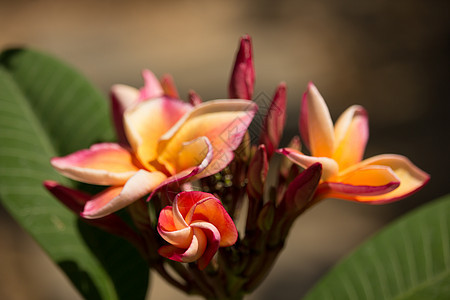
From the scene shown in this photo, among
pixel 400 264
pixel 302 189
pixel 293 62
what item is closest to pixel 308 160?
pixel 302 189

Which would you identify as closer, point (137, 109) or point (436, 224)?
point (137, 109)

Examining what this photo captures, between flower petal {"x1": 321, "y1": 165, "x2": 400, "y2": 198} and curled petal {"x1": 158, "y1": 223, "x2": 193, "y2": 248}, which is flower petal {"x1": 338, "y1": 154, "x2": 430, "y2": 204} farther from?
curled petal {"x1": 158, "y1": 223, "x2": 193, "y2": 248}

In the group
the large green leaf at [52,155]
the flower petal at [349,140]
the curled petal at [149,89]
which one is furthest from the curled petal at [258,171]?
the large green leaf at [52,155]

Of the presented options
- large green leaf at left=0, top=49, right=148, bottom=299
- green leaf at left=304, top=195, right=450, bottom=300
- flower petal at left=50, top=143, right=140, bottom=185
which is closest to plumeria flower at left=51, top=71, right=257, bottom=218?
flower petal at left=50, top=143, right=140, bottom=185

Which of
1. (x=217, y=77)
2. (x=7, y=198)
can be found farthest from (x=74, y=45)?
(x=7, y=198)

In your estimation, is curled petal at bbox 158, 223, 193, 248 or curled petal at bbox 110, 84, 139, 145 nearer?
curled petal at bbox 158, 223, 193, 248

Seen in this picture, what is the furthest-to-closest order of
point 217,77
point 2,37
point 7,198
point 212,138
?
point 2,37 < point 217,77 < point 7,198 < point 212,138

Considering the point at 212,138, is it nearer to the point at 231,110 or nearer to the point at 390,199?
the point at 231,110

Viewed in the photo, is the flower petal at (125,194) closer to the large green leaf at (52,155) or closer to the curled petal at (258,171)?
the curled petal at (258,171)

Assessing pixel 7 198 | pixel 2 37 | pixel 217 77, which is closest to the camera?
pixel 7 198
